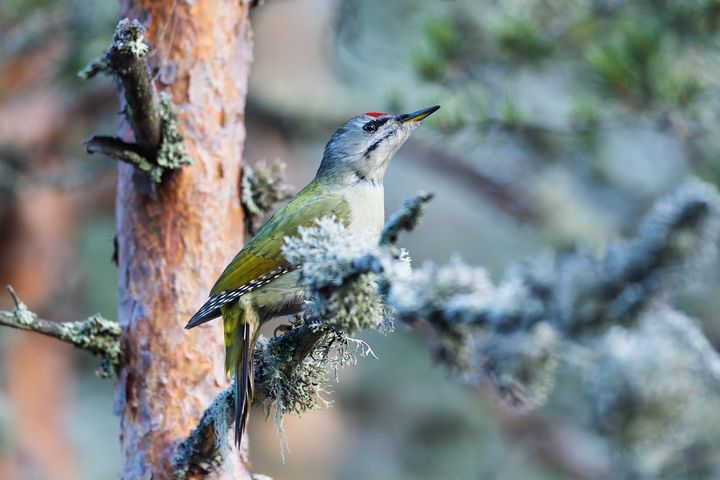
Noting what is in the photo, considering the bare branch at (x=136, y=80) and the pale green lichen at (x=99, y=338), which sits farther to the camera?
the pale green lichen at (x=99, y=338)

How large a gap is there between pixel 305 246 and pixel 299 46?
6.59 m

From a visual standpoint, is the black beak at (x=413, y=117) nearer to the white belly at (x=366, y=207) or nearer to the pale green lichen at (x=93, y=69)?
the white belly at (x=366, y=207)

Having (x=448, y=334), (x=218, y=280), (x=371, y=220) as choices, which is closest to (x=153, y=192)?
(x=218, y=280)

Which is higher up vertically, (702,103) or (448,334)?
(702,103)

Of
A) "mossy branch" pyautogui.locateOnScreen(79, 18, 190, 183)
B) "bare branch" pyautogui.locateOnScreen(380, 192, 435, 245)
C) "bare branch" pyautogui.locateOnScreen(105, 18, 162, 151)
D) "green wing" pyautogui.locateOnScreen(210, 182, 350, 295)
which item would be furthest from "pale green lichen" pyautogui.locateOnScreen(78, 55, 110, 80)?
"bare branch" pyautogui.locateOnScreen(380, 192, 435, 245)

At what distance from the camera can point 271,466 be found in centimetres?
781

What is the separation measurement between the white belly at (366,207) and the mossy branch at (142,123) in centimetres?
59

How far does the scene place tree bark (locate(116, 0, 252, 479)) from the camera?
2.38 metres

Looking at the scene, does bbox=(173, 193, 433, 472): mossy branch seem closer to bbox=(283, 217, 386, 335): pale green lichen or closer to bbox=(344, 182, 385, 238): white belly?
bbox=(283, 217, 386, 335): pale green lichen

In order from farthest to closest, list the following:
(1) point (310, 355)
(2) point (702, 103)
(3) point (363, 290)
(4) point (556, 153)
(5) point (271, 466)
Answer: (5) point (271, 466) → (4) point (556, 153) → (2) point (702, 103) → (1) point (310, 355) → (3) point (363, 290)

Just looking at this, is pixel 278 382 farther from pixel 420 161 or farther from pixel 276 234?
pixel 420 161

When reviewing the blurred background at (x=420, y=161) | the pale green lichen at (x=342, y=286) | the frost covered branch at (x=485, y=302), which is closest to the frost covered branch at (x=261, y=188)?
the frost covered branch at (x=485, y=302)

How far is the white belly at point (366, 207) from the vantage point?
110 inches

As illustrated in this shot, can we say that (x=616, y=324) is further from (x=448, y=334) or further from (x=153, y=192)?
(x=153, y=192)
